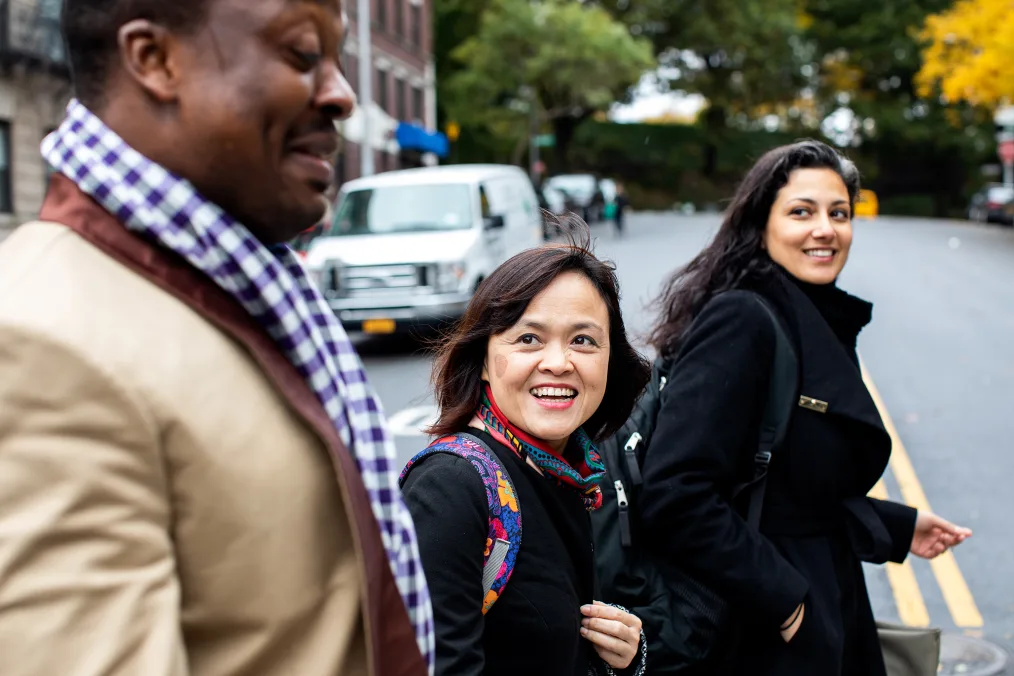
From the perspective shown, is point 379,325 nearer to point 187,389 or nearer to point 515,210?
point 515,210

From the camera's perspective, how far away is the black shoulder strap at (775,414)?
2650 mm

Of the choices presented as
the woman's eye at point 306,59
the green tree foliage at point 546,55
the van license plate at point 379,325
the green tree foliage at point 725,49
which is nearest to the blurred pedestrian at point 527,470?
the woman's eye at point 306,59

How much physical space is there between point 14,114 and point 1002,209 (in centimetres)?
3061

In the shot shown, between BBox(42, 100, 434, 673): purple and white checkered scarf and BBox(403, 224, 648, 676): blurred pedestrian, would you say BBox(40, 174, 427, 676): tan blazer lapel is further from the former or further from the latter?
BBox(403, 224, 648, 676): blurred pedestrian

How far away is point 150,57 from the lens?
1.03 m

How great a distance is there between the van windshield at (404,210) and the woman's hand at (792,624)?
420 inches

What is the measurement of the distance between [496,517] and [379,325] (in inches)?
411

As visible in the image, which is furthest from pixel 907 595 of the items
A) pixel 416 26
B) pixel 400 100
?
pixel 416 26

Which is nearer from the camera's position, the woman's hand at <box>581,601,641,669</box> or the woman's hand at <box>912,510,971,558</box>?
the woman's hand at <box>581,601,641,669</box>

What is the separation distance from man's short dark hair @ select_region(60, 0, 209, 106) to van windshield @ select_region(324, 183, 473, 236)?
11971 mm

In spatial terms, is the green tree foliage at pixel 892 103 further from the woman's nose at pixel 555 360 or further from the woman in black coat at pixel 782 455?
the woman's nose at pixel 555 360

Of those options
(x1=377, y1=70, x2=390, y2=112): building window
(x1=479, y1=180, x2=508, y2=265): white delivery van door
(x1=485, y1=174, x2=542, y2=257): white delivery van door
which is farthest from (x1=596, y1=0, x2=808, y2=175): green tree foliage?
(x1=479, y1=180, x2=508, y2=265): white delivery van door

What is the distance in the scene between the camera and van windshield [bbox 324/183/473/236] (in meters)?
13.1

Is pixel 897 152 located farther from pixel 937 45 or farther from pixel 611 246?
pixel 611 246
